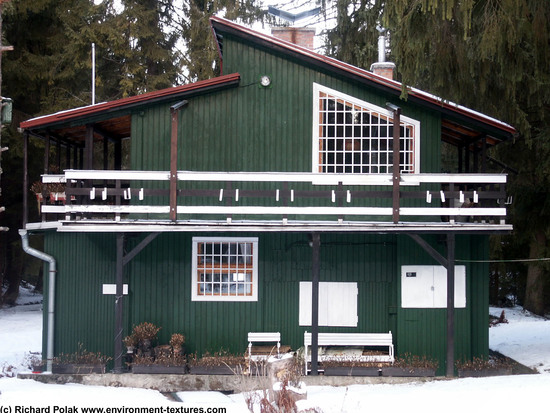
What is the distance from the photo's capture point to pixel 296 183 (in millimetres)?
15133

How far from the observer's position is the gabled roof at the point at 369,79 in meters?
14.6

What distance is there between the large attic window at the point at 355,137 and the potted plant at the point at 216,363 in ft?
14.8

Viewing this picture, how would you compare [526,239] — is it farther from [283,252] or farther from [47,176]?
[47,176]

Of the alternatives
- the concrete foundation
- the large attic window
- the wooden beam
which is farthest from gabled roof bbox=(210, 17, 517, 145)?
the concrete foundation

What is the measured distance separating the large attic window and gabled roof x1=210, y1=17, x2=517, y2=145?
0.55 m

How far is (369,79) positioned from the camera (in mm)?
14664

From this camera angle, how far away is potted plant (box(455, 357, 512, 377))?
1433 cm

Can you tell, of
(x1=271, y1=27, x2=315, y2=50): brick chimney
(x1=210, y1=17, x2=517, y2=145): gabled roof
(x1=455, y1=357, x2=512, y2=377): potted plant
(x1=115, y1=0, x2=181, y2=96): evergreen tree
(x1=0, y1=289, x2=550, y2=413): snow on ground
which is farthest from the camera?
(x1=115, y1=0, x2=181, y2=96): evergreen tree

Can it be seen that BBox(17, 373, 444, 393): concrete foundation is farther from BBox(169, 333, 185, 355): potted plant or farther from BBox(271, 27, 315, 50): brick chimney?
BBox(271, 27, 315, 50): brick chimney

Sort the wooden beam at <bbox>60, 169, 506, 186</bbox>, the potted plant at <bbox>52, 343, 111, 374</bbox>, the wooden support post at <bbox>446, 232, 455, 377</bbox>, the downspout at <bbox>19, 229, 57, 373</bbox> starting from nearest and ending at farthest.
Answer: the wooden beam at <bbox>60, 169, 506, 186</bbox>, the wooden support post at <bbox>446, 232, 455, 377</bbox>, the potted plant at <bbox>52, 343, 111, 374</bbox>, the downspout at <bbox>19, 229, 57, 373</bbox>

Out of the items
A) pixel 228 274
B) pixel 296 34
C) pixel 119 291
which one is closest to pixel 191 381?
pixel 119 291

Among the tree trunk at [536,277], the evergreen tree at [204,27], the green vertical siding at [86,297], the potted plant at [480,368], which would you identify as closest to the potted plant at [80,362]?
the green vertical siding at [86,297]

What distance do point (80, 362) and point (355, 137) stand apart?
309 inches

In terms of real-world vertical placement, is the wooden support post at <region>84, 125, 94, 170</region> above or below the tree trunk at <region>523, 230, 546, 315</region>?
above
